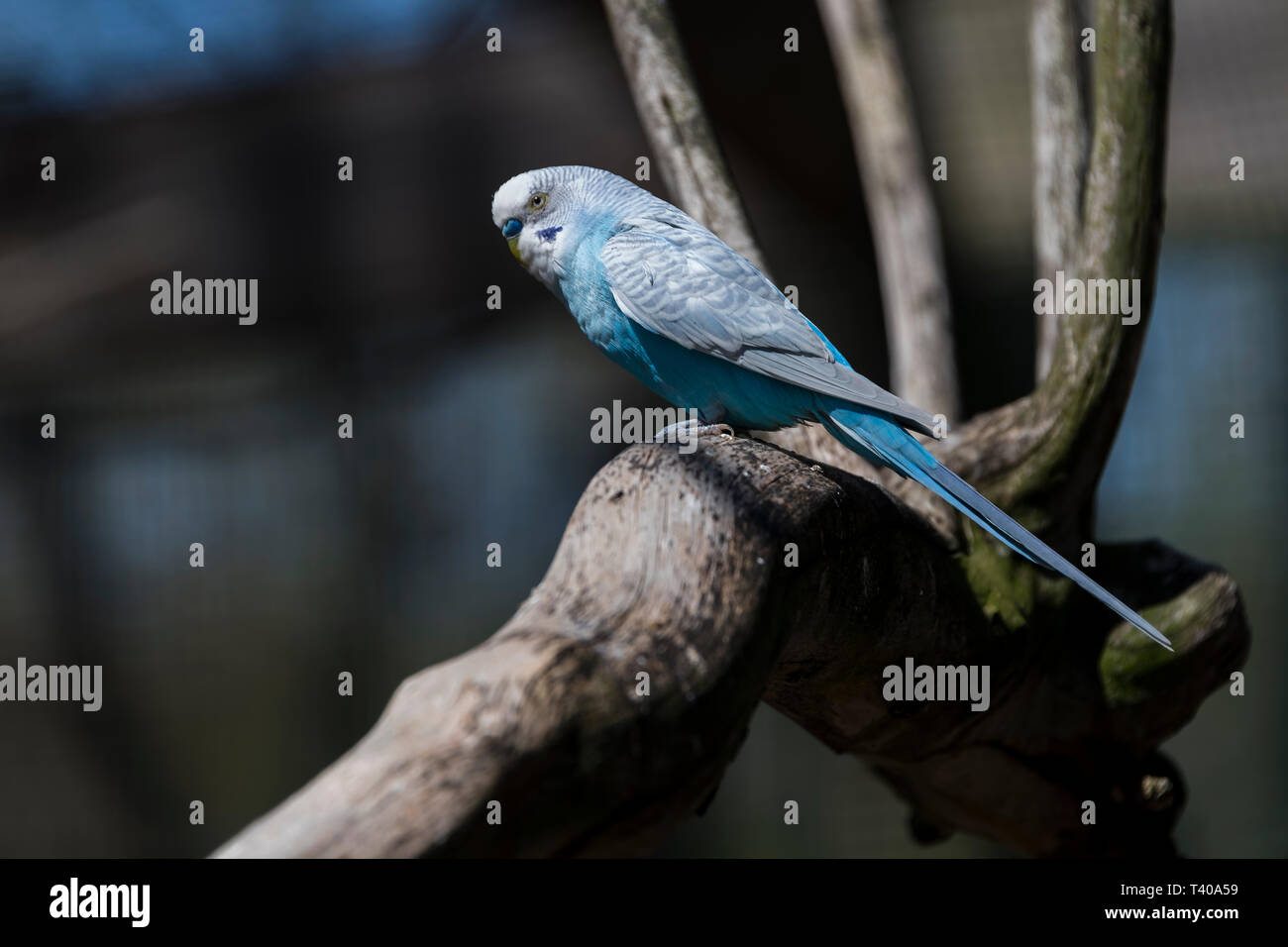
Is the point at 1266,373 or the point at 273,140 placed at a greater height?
the point at 273,140

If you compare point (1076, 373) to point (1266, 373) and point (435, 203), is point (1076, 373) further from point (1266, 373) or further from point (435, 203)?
point (435, 203)

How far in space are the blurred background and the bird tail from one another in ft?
7.47

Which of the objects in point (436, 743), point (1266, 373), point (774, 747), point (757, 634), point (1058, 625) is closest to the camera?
point (436, 743)

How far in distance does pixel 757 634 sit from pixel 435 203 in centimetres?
329

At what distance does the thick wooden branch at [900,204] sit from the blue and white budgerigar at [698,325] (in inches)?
36.6

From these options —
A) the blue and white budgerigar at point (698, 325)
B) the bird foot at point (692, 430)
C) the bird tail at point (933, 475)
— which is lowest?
the bird tail at point (933, 475)

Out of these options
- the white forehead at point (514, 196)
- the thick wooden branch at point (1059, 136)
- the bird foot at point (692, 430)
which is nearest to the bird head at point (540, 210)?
the white forehead at point (514, 196)

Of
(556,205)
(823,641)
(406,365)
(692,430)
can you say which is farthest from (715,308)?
(406,365)

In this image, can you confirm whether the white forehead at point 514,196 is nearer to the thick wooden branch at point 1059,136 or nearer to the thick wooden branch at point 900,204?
the thick wooden branch at point 900,204

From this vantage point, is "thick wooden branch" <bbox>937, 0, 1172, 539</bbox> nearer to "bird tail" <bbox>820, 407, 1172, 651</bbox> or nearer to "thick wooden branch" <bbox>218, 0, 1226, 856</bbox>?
"thick wooden branch" <bbox>218, 0, 1226, 856</bbox>

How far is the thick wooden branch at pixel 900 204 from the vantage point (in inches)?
112

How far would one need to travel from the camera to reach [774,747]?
14.6 feet

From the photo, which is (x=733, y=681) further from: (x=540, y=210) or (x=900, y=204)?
(x=900, y=204)
